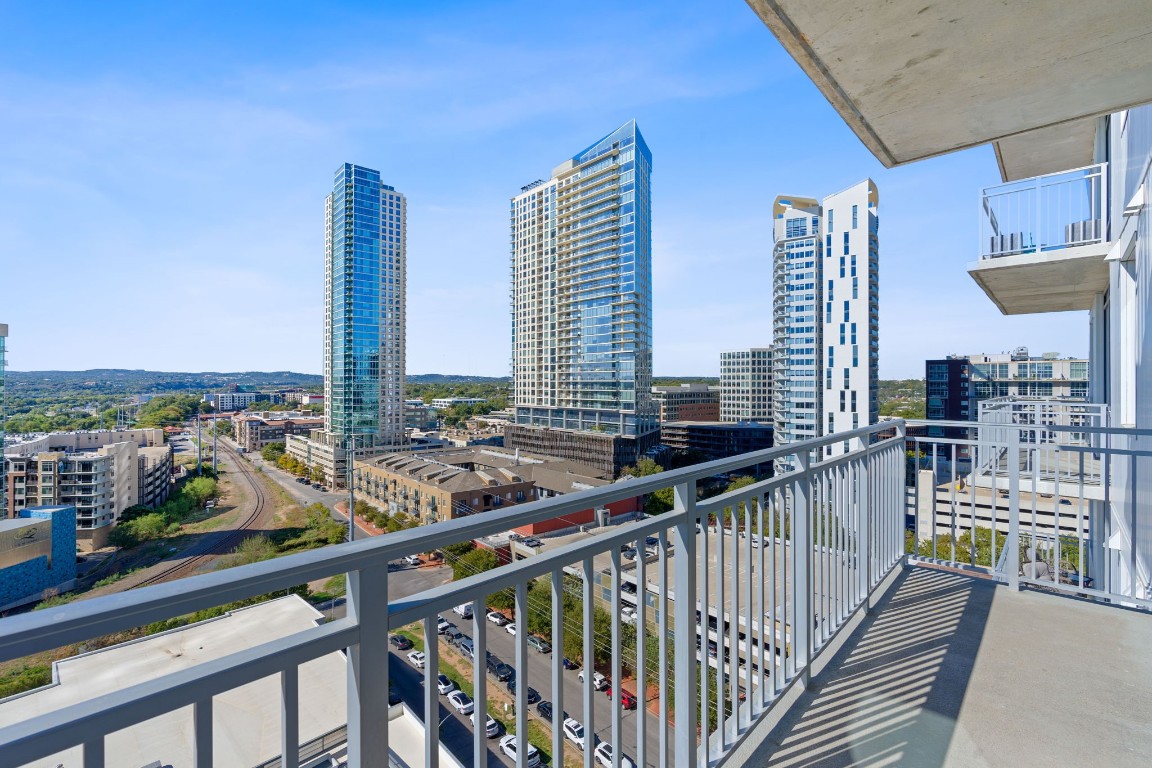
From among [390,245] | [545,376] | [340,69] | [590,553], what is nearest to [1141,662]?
[590,553]

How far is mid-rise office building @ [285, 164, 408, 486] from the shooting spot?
39.8 meters

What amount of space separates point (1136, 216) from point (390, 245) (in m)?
43.4

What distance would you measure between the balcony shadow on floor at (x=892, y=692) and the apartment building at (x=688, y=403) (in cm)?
5997

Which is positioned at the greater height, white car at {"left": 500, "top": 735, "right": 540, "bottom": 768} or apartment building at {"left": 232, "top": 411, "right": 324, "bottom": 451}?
white car at {"left": 500, "top": 735, "right": 540, "bottom": 768}

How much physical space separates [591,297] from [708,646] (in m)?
33.9

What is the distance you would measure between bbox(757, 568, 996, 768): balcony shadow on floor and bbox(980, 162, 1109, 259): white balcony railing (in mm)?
4625

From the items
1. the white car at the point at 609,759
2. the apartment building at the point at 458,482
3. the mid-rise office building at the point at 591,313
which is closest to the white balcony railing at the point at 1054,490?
the white car at the point at 609,759

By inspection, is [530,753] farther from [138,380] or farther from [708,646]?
[138,380]

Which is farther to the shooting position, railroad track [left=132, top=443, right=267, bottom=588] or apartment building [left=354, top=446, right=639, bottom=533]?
apartment building [left=354, top=446, right=639, bottom=533]

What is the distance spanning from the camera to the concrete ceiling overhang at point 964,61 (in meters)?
1.70

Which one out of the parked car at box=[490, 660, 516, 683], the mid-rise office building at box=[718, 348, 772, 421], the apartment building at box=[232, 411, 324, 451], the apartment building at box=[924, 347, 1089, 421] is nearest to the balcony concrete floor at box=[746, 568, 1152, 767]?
the parked car at box=[490, 660, 516, 683]

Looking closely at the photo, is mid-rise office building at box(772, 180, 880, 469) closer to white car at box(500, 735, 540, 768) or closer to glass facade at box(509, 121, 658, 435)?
glass facade at box(509, 121, 658, 435)

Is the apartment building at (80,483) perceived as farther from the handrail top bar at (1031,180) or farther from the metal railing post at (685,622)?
the handrail top bar at (1031,180)

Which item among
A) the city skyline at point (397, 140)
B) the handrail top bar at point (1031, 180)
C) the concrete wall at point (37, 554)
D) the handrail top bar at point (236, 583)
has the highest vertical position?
the city skyline at point (397, 140)
